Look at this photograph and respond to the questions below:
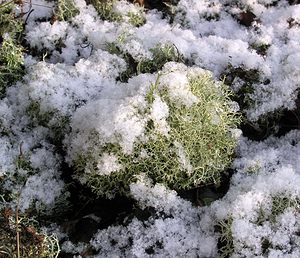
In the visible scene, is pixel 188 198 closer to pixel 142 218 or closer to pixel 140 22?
pixel 142 218

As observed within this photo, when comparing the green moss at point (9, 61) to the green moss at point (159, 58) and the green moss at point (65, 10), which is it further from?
the green moss at point (159, 58)

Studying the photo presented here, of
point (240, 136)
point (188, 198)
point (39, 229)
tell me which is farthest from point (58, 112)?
point (240, 136)

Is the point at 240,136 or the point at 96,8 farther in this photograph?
the point at 96,8

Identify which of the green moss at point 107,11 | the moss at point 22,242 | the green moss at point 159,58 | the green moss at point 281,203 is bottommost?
the moss at point 22,242

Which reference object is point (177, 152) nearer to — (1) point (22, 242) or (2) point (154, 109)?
(2) point (154, 109)

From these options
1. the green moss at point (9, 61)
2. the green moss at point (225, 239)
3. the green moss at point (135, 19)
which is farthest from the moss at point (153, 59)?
the green moss at point (225, 239)

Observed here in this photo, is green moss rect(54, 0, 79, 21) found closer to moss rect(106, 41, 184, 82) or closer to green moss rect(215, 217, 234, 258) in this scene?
moss rect(106, 41, 184, 82)
